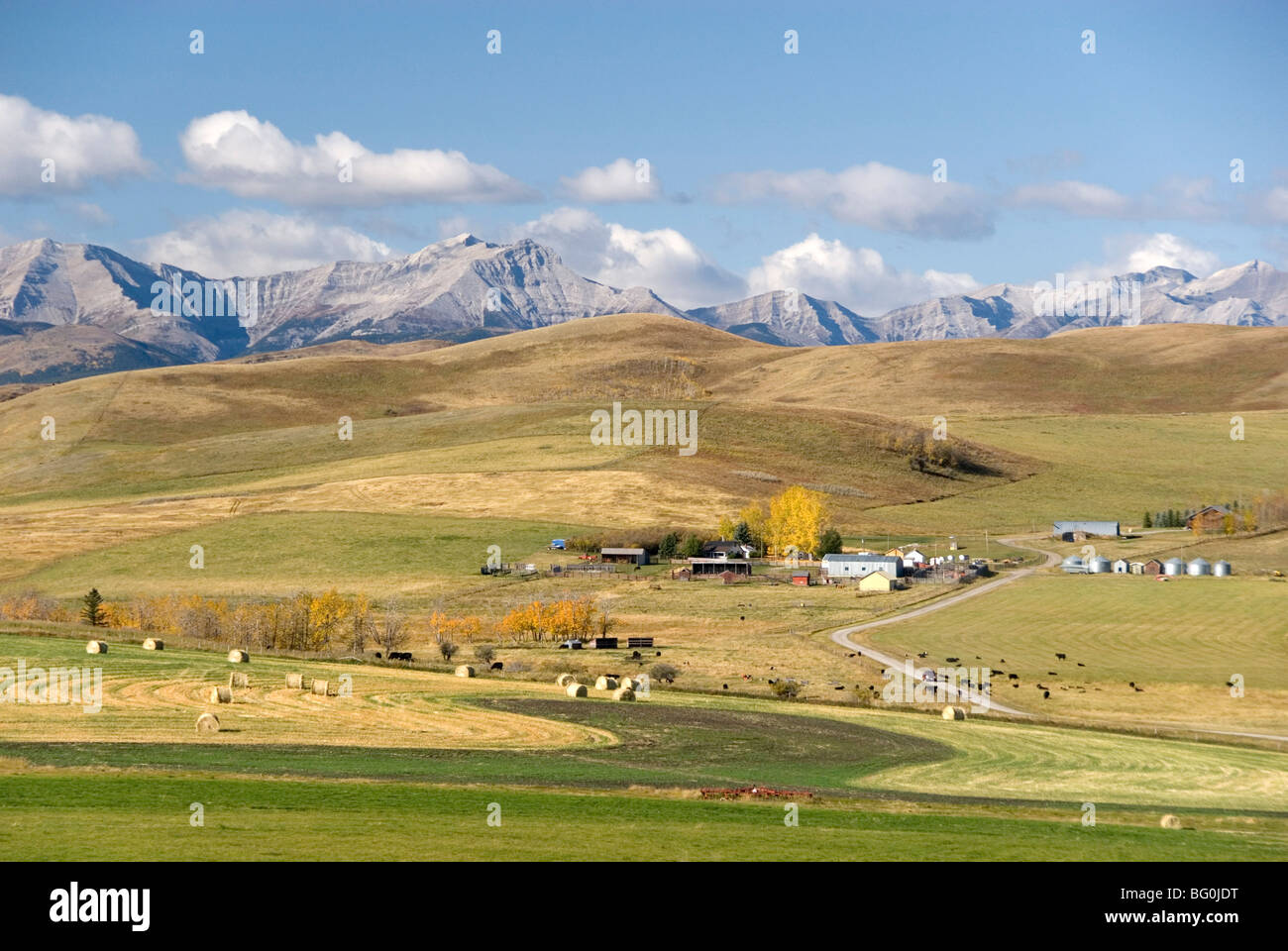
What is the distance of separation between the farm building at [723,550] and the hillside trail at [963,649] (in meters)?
27.2

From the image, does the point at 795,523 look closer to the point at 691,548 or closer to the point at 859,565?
the point at 691,548

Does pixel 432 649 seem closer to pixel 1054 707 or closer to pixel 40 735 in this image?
pixel 1054 707

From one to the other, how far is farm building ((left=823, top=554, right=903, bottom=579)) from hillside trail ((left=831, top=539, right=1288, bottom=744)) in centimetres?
957

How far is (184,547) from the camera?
12988cm

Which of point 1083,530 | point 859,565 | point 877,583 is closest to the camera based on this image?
point 877,583

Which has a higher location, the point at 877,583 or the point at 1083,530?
the point at 1083,530

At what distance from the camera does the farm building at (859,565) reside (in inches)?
4769

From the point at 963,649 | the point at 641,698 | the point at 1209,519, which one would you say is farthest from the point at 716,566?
the point at 641,698

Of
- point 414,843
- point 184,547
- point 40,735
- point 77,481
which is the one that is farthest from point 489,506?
point 414,843

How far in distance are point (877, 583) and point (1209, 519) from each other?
2398 inches

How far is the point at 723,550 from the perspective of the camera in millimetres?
132750

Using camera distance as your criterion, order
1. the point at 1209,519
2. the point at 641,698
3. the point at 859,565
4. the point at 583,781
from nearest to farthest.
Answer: the point at 583,781 < the point at 641,698 < the point at 859,565 < the point at 1209,519

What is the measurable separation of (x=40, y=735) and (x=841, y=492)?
136538 millimetres
